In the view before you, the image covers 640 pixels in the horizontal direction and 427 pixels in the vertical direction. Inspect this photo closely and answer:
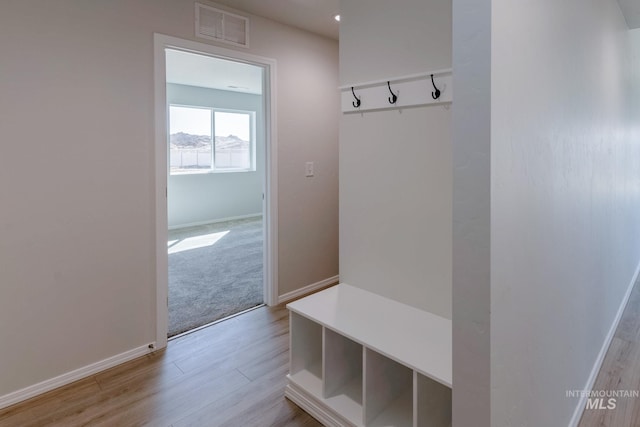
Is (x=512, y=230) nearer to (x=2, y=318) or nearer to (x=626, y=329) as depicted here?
(x=2, y=318)

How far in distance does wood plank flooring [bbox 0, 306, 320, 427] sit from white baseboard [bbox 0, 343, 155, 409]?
0.04m

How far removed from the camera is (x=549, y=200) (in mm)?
1336

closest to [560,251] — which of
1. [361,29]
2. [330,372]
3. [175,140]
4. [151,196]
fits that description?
[330,372]

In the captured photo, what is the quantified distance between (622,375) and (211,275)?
3.56 meters

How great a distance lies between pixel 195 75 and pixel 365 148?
458 centimetres

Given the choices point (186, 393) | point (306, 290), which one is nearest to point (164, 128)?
point (186, 393)

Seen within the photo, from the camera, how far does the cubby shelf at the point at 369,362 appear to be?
1.55 meters

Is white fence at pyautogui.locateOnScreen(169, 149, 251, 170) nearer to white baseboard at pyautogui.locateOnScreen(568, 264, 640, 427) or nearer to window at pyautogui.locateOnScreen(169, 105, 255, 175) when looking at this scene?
window at pyautogui.locateOnScreen(169, 105, 255, 175)

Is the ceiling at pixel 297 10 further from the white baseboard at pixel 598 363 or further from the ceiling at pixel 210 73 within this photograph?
the white baseboard at pixel 598 363

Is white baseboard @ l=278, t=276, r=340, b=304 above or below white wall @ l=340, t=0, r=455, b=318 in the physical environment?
below

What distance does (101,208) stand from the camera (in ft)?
7.40

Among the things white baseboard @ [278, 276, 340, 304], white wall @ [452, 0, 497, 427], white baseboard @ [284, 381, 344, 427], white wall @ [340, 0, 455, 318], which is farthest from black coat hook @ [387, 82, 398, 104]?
white baseboard @ [278, 276, 340, 304]

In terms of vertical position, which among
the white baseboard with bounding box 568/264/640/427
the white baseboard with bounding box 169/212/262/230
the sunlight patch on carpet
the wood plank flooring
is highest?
the white baseboard with bounding box 169/212/262/230

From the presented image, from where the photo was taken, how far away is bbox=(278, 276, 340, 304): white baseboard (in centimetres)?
338
